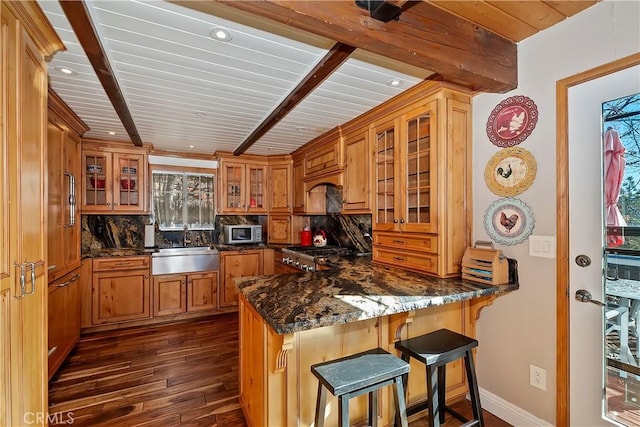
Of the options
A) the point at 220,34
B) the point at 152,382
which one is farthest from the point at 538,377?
the point at 152,382

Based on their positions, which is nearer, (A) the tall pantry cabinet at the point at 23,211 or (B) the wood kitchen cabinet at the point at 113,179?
(A) the tall pantry cabinet at the point at 23,211

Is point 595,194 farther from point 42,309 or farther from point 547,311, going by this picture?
point 42,309

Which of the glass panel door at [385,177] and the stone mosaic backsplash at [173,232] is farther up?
the glass panel door at [385,177]

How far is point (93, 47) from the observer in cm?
158

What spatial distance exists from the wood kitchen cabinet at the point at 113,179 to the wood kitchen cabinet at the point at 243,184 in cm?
102

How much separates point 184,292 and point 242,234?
116cm

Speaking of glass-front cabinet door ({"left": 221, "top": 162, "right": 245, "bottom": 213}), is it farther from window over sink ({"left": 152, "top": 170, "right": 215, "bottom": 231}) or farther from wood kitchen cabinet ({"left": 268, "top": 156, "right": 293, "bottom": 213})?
wood kitchen cabinet ({"left": 268, "top": 156, "right": 293, "bottom": 213})

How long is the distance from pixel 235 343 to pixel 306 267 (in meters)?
1.13

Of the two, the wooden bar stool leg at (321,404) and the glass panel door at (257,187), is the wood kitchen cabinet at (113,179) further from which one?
the wooden bar stool leg at (321,404)

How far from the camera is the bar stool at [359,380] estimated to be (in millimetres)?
1330

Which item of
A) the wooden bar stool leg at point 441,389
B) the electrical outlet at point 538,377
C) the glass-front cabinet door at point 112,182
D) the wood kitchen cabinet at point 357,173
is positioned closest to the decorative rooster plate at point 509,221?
the electrical outlet at point 538,377

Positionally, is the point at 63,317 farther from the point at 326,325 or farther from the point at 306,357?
the point at 326,325

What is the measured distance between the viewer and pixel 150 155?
4.23m

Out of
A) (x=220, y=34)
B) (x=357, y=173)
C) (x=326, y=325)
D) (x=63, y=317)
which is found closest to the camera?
(x=326, y=325)
